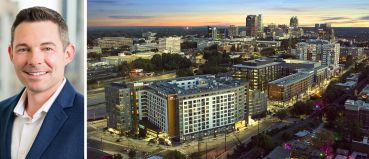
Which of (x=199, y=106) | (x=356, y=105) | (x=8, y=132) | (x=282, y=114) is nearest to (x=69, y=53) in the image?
(x=8, y=132)

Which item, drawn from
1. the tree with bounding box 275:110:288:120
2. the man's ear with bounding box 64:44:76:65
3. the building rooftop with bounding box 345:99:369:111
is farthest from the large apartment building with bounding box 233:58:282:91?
the man's ear with bounding box 64:44:76:65

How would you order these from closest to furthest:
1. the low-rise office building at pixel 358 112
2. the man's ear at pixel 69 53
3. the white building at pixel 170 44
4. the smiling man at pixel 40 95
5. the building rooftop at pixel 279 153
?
the low-rise office building at pixel 358 112 → the building rooftop at pixel 279 153 → the smiling man at pixel 40 95 → the man's ear at pixel 69 53 → the white building at pixel 170 44

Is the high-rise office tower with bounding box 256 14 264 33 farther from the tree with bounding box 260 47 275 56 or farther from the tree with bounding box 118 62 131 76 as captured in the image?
the tree with bounding box 118 62 131 76

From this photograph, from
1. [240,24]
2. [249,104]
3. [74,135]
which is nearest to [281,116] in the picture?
[249,104]

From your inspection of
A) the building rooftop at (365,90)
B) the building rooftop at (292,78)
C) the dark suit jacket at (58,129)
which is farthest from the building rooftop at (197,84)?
the building rooftop at (365,90)

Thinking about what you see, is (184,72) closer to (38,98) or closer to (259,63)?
(259,63)

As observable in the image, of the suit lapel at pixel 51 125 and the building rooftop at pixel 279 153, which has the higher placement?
the suit lapel at pixel 51 125

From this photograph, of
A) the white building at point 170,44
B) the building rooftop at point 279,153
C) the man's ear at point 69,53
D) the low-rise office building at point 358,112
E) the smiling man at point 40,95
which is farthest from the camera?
the white building at point 170,44

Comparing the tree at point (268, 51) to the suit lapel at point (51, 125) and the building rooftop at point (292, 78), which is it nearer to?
the building rooftop at point (292, 78)
